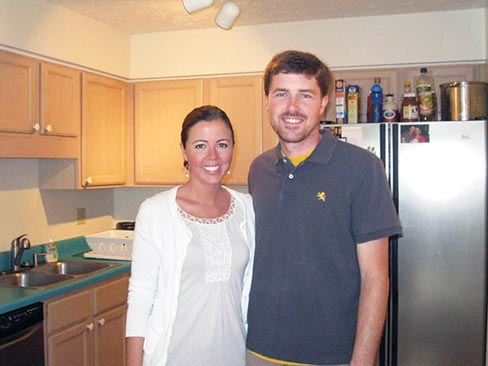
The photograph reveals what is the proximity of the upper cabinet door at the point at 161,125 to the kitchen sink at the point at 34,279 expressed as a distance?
945 mm

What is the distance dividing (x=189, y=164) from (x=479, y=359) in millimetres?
1956

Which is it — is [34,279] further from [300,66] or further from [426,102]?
[426,102]

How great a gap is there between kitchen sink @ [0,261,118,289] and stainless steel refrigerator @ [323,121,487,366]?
1634 millimetres

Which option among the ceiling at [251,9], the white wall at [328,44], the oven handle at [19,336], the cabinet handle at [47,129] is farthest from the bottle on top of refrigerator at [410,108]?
the oven handle at [19,336]

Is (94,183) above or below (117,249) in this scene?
above

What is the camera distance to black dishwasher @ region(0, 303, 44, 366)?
2271 mm

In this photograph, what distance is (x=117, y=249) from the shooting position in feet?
11.0

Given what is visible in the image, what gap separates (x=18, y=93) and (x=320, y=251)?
186cm

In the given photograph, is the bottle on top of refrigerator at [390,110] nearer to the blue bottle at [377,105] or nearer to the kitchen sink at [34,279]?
the blue bottle at [377,105]

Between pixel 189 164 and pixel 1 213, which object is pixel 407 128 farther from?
pixel 1 213

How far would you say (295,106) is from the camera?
1627 mm

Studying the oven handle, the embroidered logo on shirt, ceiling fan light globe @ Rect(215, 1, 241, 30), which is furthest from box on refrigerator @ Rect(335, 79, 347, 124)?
the oven handle

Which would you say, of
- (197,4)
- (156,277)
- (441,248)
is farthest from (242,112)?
(156,277)

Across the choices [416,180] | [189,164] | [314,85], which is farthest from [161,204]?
[416,180]
